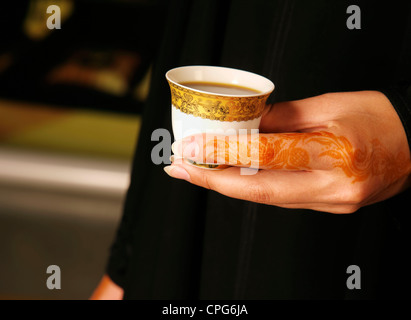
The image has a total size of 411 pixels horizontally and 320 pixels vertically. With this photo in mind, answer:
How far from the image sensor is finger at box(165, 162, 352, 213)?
63 centimetres

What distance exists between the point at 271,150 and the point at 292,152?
30 mm

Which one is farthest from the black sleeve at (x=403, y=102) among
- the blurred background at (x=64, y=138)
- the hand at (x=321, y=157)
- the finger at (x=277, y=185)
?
the blurred background at (x=64, y=138)

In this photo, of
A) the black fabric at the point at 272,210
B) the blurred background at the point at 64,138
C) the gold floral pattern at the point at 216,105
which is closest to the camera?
the gold floral pattern at the point at 216,105

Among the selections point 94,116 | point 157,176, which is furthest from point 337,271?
point 94,116

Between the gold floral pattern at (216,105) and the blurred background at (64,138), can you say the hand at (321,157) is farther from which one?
the blurred background at (64,138)

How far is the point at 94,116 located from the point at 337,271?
143cm

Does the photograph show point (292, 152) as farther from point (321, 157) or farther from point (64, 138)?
point (64, 138)

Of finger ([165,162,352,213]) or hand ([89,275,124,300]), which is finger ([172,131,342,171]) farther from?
hand ([89,275,124,300])

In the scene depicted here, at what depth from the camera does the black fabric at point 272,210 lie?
2.59 feet

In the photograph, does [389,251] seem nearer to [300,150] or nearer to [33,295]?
[300,150]

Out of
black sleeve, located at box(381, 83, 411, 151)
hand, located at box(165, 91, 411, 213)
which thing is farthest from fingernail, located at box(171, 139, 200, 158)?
black sleeve, located at box(381, 83, 411, 151)

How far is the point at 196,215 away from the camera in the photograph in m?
0.90

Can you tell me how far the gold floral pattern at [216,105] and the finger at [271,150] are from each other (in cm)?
3
